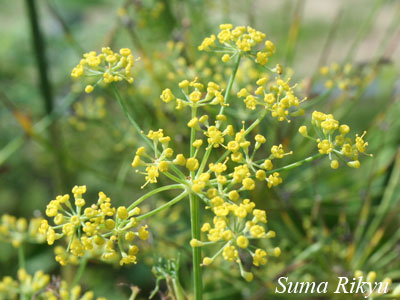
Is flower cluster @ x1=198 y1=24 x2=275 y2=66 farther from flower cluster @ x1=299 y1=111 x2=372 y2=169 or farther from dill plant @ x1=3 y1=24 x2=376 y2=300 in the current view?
flower cluster @ x1=299 y1=111 x2=372 y2=169

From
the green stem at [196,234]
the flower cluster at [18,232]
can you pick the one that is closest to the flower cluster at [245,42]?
the green stem at [196,234]

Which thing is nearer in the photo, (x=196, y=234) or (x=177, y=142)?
(x=196, y=234)

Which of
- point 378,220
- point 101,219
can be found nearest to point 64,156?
point 101,219

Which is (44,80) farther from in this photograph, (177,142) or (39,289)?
(39,289)

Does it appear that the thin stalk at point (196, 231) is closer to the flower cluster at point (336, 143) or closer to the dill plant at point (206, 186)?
the dill plant at point (206, 186)

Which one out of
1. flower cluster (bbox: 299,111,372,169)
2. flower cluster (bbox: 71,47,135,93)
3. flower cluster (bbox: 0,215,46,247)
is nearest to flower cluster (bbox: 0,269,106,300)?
flower cluster (bbox: 0,215,46,247)

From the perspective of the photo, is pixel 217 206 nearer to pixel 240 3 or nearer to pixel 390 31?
pixel 390 31

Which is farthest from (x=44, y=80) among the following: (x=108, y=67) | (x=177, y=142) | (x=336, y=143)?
(x=336, y=143)
